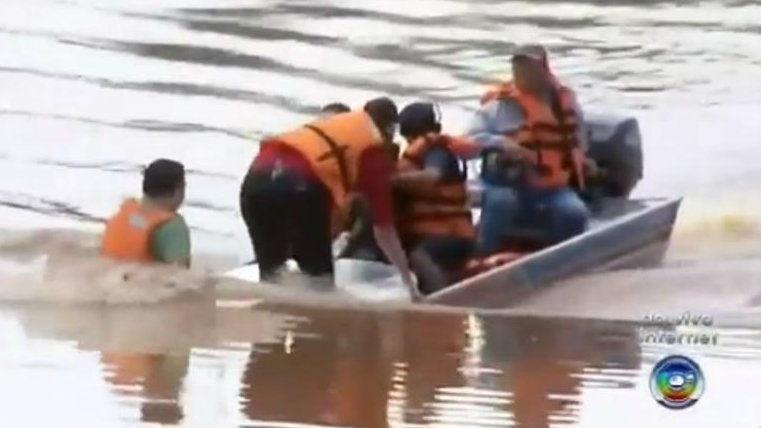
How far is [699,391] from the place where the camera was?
2953 millimetres

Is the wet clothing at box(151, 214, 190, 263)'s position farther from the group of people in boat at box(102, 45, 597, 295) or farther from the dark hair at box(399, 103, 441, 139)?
the dark hair at box(399, 103, 441, 139)

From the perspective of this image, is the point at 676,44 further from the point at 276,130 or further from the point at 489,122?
the point at 276,130

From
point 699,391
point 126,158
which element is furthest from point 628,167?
point 126,158

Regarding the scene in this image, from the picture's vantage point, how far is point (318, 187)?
313 cm

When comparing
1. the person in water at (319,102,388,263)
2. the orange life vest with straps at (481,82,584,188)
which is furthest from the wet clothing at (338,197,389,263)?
the orange life vest with straps at (481,82,584,188)

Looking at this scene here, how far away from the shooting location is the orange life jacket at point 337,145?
123 inches

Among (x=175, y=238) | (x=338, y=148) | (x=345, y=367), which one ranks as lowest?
(x=345, y=367)

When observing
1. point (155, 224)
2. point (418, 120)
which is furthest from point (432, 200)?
point (155, 224)

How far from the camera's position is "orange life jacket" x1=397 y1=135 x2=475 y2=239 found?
3.15 m

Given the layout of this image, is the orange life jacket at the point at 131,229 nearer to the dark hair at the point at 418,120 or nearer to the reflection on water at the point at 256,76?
the reflection on water at the point at 256,76

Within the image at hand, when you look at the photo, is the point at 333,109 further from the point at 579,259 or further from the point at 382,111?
the point at 579,259

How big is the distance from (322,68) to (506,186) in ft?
0.87

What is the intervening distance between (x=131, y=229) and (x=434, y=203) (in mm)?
369

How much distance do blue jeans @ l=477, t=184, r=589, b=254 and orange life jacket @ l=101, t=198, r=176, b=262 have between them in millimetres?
380
